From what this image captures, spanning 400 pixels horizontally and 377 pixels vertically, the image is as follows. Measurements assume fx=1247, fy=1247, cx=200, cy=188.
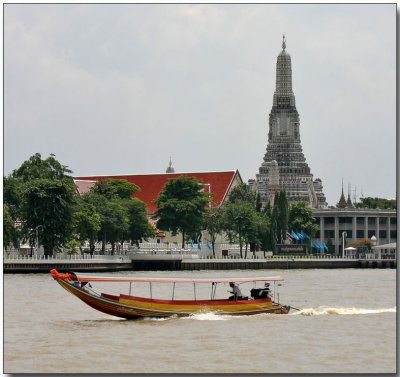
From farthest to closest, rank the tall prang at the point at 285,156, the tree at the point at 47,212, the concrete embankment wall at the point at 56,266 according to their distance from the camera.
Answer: the tall prang at the point at 285,156, the tree at the point at 47,212, the concrete embankment wall at the point at 56,266

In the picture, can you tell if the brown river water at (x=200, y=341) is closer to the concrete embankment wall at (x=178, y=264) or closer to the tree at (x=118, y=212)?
the concrete embankment wall at (x=178, y=264)

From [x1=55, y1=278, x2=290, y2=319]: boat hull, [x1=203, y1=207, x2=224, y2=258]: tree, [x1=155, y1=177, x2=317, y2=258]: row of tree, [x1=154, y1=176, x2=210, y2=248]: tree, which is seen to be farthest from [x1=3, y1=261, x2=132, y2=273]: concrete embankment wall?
[x1=55, y1=278, x2=290, y2=319]: boat hull

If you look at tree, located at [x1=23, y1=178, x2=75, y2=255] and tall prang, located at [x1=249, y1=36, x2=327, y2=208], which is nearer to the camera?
tree, located at [x1=23, y1=178, x2=75, y2=255]

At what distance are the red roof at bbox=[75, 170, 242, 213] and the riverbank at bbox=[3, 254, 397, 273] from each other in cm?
1644

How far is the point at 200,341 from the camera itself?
3600cm

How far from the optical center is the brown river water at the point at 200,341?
101ft

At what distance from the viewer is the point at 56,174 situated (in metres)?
99.9

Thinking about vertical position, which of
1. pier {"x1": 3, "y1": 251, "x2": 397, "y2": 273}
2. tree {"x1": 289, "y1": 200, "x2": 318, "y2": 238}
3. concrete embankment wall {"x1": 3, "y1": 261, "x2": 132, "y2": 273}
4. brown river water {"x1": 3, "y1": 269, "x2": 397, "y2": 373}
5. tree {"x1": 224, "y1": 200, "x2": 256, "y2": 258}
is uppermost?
tree {"x1": 289, "y1": 200, "x2": 318, "y2": 238}

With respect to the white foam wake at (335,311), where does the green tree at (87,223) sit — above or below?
above

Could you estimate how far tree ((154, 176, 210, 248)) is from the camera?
111 metres

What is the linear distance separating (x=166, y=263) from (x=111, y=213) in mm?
6029

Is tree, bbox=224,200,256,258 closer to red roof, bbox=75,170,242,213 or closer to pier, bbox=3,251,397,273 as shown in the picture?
pier, bbox=3,251,397,273

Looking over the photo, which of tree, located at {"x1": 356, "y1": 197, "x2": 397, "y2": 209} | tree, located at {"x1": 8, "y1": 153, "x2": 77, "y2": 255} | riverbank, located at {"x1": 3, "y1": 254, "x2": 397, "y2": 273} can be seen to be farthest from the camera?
tree, located at {"x1": 356, "y1": 197, "x2": 397, "y2": 209}

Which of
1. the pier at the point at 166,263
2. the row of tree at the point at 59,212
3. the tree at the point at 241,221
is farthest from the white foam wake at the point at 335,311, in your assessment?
the tree at the point at 241,221
